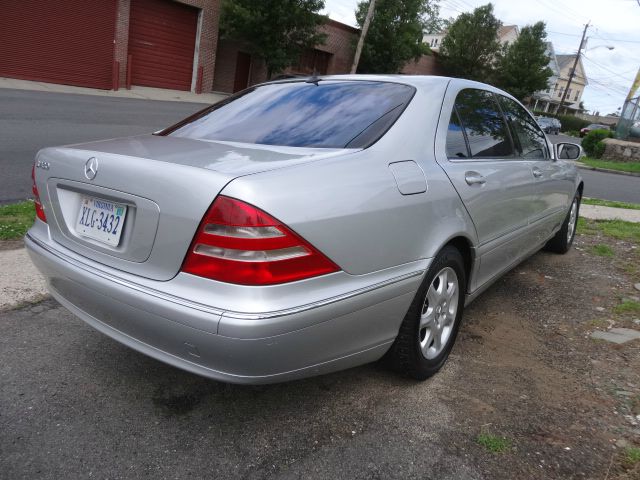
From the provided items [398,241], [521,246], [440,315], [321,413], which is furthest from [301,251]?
[521,246]

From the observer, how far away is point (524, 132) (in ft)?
13.2

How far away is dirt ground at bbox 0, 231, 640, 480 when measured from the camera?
2096mm

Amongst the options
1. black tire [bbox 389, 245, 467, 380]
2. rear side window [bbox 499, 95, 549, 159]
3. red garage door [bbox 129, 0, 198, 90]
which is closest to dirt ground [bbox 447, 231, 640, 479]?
black tire [bbox 389, 245, 467, 380]

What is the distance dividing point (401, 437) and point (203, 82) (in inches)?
962

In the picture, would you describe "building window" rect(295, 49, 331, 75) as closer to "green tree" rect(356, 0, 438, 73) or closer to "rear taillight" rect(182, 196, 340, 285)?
"green tree" rect(356, 0, 438, 73)

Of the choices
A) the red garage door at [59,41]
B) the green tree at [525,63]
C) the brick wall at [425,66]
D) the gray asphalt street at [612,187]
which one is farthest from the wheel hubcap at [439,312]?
the green tree at [525,63]

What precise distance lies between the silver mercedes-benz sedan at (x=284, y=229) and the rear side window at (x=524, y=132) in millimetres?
780

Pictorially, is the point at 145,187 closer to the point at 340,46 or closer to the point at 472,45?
the point at 340,46

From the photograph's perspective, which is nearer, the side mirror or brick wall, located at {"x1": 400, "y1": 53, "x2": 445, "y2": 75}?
the side mirror

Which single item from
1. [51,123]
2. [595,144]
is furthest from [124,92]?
[595,144]

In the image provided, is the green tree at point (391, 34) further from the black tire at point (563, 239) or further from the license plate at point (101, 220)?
the license plate at point (101, 220)

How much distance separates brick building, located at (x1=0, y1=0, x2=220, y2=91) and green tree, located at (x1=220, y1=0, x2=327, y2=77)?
1380 millimetres

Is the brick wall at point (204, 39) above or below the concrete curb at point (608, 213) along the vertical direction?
above

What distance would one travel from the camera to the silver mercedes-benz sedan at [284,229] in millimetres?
1891
